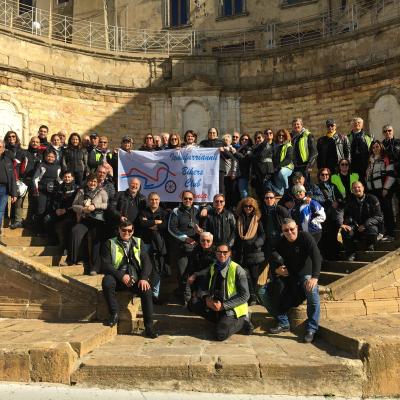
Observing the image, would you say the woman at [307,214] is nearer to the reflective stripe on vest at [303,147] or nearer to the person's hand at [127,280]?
the reflective stripe on vest at [303,147]

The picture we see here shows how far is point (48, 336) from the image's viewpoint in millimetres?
5941

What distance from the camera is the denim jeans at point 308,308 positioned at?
20.3 feet

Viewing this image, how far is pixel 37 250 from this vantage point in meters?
8.80

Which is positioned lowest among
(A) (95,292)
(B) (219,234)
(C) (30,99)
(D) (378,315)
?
(D) (378,315)

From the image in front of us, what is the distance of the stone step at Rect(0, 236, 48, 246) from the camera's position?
8961 millimetres

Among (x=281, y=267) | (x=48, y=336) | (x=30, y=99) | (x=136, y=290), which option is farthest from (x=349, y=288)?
(x=30, y=99)

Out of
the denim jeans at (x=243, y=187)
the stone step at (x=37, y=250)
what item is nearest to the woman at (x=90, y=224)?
the stone step at (x=37, y=250)

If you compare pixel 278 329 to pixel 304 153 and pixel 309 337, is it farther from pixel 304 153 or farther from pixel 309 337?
pixel 304 153

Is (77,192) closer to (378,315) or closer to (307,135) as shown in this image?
(307,135)

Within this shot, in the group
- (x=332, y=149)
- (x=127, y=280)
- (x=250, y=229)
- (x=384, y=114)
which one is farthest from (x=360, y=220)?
(x=384, y=114)

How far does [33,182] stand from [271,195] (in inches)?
183

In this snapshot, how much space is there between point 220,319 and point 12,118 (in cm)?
1320

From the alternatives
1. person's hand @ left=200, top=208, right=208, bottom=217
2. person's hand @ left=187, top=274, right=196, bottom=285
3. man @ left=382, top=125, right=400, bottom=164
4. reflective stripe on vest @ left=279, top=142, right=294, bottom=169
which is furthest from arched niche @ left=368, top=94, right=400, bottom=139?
person's hand @ left=187, top=274, right=196, bottom=285

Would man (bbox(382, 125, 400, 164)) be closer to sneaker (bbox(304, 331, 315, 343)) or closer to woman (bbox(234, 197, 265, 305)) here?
woman (bbox(234, 197, 265, 305))
